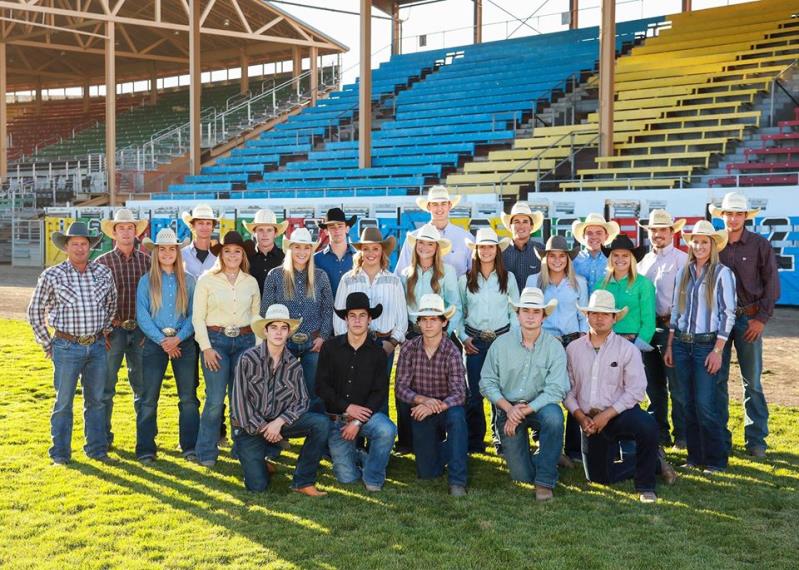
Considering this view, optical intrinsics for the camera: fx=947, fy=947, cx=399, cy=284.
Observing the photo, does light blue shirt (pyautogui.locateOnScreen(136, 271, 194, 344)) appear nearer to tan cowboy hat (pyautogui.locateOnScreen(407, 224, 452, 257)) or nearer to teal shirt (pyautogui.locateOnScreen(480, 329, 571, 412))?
tan cowboy hat (pyautogui.locateOnScreen(407, 224, 452, 257))

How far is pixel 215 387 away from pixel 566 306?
104 inches

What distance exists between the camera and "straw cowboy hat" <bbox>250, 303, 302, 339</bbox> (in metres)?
6.34

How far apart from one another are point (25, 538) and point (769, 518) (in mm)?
4384

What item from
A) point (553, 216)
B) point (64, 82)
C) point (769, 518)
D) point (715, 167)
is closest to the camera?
point (769, 518)

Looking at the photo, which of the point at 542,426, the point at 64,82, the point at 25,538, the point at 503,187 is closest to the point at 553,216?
the point at 503,187

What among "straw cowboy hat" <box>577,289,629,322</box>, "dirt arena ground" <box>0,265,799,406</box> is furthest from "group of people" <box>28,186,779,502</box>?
"dirt arena ground" <box>0,265,799,406</box>

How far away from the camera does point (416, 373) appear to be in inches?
264

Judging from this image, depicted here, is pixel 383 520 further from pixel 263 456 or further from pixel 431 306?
pixel 431 306

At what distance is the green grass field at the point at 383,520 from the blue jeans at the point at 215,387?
16 cm

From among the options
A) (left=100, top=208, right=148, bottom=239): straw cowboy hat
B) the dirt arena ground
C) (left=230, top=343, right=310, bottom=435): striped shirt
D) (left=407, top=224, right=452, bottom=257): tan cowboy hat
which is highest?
(left=100, top=208, right=148, bottom=239): straw cowboy hat

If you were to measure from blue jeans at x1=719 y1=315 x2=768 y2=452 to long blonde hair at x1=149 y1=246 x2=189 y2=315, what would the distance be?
398 cm

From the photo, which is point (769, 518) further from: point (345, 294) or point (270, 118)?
point (270, 118)

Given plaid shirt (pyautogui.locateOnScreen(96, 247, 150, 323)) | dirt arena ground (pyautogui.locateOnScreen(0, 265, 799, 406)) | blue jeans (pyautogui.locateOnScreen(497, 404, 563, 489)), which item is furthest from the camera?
dirt arena ground (pyautogui.locateOnScreen(0, 265, 799, 406))

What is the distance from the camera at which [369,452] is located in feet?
21.6
